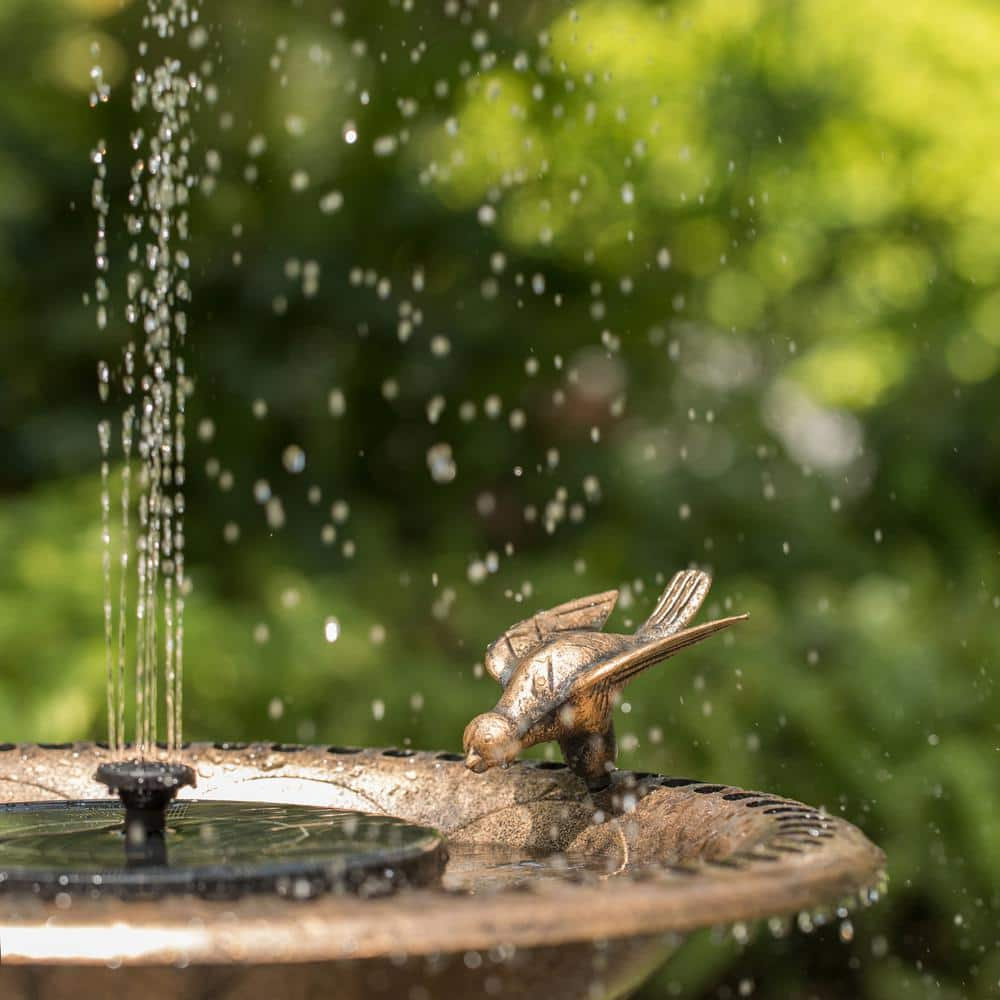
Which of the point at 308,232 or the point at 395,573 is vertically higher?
the point at 308,232

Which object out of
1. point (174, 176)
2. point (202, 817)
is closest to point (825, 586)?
point (174, 176)

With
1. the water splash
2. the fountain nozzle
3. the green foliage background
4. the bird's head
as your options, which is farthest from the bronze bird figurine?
the water splash

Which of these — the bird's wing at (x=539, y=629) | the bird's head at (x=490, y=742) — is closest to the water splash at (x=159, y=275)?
the bird's wing at (x=539, y=629)

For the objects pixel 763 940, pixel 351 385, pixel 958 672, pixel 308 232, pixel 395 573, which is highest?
pixel 308 232

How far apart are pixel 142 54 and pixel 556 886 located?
3185 millimetres

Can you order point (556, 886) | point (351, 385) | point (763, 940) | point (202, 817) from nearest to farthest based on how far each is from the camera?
point (556, 886), point (202, 817), point (763, 940), point (351, 385)

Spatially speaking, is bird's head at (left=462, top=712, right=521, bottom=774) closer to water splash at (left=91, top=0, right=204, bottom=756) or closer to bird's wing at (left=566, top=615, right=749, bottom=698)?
bird's wing at (left=566, top=615, right=749, bottom=698)

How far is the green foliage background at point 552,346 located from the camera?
3.25 metres

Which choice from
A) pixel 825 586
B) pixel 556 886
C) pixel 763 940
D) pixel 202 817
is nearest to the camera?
pixel 556 886

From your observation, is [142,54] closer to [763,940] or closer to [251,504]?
[251,504]

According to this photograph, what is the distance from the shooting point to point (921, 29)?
3717mm

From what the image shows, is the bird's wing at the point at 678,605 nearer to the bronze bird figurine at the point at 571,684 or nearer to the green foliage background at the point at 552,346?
the bronze bird figurine at the point at 571,684

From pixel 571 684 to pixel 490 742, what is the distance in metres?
0.08

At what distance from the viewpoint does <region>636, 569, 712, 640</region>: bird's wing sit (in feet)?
Answer: 4.46
